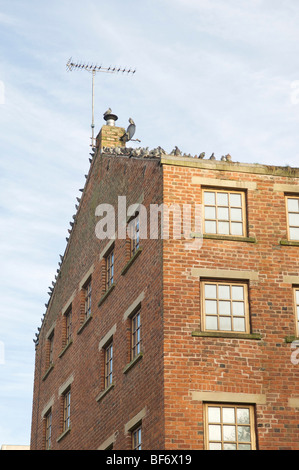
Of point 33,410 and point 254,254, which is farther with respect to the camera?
point 33,410

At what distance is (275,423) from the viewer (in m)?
24.1

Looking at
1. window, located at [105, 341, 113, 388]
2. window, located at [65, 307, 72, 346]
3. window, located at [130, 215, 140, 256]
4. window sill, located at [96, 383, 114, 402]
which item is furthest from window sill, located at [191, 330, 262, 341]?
window, located at [65, 307, 72, 346]

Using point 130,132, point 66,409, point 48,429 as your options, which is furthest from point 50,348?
point 130,132

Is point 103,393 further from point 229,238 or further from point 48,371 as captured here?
point 48,371

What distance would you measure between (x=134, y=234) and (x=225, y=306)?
15.4 ft

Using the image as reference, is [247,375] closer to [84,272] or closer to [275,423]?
[275,423]

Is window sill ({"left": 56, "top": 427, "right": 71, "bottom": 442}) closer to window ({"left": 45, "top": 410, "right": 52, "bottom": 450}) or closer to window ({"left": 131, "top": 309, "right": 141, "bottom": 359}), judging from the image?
window ({"left": 45, "top": 410, "right": 52, "bottom": 450})

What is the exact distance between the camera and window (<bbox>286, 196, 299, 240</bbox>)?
89.0 feet

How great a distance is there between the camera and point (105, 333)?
30.4 m

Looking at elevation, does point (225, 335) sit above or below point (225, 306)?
below

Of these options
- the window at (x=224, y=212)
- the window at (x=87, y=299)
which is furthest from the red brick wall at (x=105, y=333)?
the window at (x=224, y=212)
